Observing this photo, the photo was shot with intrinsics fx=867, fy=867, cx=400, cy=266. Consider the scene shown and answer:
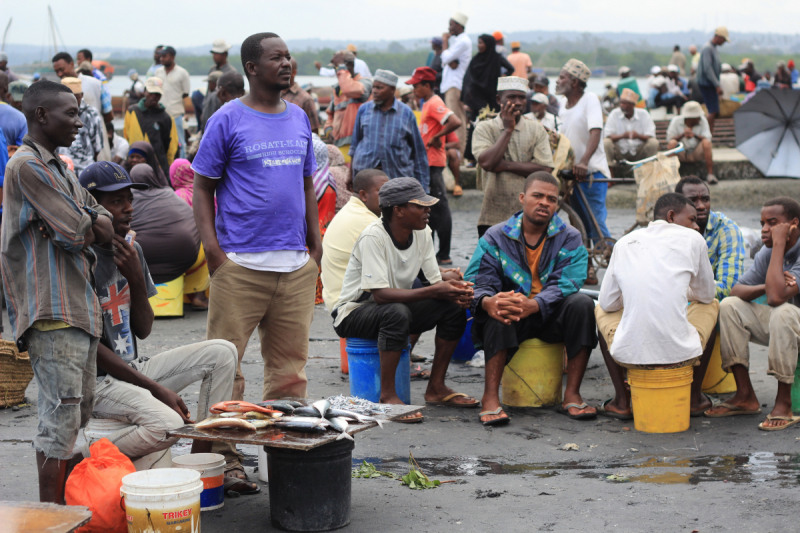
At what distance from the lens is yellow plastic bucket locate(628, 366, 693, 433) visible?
533cm

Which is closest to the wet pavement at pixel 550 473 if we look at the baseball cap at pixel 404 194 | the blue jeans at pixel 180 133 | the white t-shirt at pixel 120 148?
the baseball cap at pixel 404 194

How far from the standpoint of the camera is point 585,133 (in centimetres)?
925

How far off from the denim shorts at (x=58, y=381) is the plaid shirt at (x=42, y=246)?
0.23ft

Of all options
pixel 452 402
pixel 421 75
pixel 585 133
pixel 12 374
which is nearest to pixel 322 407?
pixel 452 402

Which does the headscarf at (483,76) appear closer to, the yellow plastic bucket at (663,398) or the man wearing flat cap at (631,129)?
the man wearing flat cap at (631,129)

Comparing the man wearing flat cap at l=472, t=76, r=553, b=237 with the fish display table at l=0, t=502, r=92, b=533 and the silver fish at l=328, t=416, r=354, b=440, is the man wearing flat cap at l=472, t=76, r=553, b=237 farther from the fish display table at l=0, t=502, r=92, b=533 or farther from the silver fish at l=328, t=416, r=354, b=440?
the fish display table at l=0, t=502, r=92, b=533

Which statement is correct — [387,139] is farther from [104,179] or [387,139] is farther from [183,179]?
[104,179]

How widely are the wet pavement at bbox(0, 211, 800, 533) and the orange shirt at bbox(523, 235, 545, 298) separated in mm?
830

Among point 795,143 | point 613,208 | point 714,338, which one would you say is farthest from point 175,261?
point 613,208

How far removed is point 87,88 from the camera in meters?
11.5

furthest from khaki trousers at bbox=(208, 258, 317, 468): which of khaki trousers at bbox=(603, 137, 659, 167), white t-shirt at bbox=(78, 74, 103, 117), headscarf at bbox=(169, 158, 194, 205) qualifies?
khaki trousers at bbox=(603, 137, 659, 167)

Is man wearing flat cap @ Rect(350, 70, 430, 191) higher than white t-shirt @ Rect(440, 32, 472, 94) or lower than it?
lower

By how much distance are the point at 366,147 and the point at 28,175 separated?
5.30 meters

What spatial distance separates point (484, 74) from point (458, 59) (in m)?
0.85
